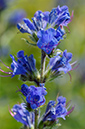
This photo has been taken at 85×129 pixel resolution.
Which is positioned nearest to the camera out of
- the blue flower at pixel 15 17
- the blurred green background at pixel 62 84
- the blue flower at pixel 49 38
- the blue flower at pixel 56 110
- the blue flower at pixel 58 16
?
the blue flower at pixel 49 38

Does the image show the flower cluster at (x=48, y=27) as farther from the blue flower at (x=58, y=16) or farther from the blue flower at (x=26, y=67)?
the blue flower at (x=26, y=67)

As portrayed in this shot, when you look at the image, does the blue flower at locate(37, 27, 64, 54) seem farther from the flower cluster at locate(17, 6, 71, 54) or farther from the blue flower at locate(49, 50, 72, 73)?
the blue flower at locate(49, 50, 72, 73)

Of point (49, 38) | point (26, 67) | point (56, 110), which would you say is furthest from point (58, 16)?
point (56, 110)

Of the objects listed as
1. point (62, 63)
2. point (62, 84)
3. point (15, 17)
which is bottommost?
point (62, 84)

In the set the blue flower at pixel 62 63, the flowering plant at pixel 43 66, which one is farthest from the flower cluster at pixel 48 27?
the blue flower at pixel 62 63

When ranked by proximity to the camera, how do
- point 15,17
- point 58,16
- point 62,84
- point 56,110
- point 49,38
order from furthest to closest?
point 15,17 → point 62,84 → point 56,110 → point 58,16 → point 49,38

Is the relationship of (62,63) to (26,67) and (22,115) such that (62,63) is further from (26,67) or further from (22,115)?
(22,115)

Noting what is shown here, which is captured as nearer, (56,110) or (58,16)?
(58,16)
